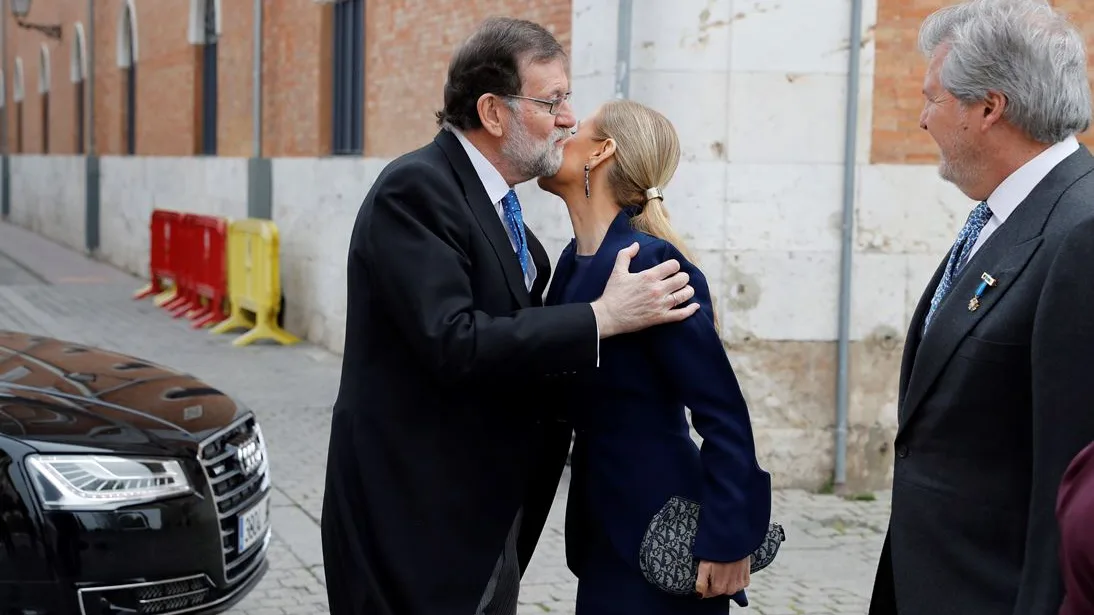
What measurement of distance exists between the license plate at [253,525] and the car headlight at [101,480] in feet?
1.18

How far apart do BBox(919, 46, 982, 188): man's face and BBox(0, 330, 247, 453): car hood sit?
3.00 m

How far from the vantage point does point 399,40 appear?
11.3 m

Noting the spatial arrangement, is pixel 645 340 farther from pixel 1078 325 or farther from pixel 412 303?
pixel 1078 325

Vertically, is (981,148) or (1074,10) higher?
(1074,10)

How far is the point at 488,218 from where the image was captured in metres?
2.99

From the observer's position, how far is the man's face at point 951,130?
8.41 ft

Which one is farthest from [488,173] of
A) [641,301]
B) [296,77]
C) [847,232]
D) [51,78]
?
[51,78]

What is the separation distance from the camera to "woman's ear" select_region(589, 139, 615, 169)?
3.03 meters

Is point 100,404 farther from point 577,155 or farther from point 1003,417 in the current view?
point 1003,417

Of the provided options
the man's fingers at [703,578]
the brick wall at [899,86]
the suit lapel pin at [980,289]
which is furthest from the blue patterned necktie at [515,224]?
the brick wall at [899,86]

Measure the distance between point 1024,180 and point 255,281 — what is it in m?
11.4

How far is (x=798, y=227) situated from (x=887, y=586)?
482 cm

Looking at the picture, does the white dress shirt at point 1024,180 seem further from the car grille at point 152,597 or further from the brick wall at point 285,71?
the brick wall at point 285,71

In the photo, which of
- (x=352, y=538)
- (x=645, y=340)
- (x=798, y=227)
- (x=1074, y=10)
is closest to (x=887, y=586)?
(x=645, y=340)
